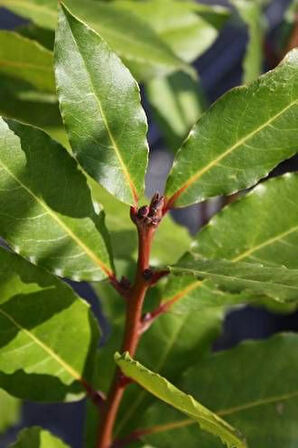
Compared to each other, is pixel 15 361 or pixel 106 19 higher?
pixel 106 19

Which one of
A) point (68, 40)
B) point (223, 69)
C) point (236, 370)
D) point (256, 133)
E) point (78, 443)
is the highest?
point (68, 40)

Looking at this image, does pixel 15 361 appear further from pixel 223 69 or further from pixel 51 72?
pixel 223 69

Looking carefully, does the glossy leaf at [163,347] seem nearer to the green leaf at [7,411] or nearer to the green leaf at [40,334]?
the green leaf at [40,334]

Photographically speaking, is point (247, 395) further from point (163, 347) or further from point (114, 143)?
point (114, 143)

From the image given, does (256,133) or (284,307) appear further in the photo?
(284,307)

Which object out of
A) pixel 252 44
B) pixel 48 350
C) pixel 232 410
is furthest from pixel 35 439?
pixel 252 44

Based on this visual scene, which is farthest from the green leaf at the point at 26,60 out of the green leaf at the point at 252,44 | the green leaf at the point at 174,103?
the green leaf at the point at 174,103

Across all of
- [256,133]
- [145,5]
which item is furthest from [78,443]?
[256,133]

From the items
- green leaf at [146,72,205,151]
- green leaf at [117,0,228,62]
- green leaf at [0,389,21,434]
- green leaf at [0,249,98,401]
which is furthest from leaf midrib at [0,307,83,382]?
green leaf at [146,72,205,151]

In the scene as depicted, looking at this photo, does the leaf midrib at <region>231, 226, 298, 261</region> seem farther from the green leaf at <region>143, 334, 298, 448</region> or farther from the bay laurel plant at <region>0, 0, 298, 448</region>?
the green leaf at <region>143, 334, 298, 448</region>
